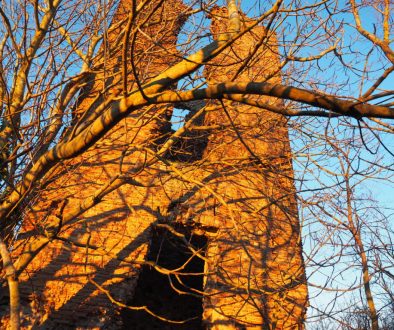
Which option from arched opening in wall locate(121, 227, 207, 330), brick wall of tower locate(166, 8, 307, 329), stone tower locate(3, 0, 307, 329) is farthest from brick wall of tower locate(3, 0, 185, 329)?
arched opening in wall locate(121, 227, 207, 330)

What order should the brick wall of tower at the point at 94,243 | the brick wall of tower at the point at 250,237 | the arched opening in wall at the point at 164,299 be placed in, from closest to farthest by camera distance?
1. the brick wall of tower at the point at 94,243
2. the brick wall of tower at the point at 250,237
3. the arched opening in wall at the point at 164,299

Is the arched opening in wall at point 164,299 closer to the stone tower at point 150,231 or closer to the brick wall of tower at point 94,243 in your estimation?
the stone tower at point 150,231

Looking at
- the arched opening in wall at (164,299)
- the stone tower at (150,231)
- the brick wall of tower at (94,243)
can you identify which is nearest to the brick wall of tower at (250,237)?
the stone tower at (150,231)

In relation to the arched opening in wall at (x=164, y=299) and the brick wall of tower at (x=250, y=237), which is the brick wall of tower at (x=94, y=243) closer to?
the brick wall of tower at (x=250, y=237)

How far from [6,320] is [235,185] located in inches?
147

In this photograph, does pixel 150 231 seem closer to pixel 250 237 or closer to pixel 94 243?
pixel 94 243

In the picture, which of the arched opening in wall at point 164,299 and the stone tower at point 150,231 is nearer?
the stone tower at point 150,231

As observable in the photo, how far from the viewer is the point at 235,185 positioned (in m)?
6.29

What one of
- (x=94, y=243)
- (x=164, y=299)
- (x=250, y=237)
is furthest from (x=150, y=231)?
(x=164, y=299)

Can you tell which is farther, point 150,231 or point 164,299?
point 164,299

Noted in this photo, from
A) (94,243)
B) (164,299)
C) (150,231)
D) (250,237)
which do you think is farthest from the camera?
(164,299)

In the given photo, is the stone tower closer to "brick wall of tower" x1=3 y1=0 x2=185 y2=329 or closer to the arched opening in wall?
"brick wall of tower" x1=3 y1=0 x2=185 y2=329

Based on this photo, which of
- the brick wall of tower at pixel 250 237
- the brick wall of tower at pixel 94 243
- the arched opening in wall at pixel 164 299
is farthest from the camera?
the arched opening in wall at pixel 164 299

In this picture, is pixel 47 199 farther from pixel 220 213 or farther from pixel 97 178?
pixel 220 213
